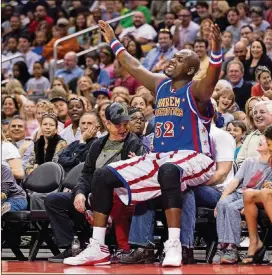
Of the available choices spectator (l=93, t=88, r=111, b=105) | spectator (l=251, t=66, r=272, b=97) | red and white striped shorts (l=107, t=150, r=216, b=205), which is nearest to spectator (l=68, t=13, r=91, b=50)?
spectator (l=93, t=88, r=111, b=105)

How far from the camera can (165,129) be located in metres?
8.84

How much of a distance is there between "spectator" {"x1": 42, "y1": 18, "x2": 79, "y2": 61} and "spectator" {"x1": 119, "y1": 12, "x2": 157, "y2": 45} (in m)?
0.95

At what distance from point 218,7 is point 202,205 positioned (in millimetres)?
8774

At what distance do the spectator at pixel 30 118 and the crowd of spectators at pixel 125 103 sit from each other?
0.02 meters

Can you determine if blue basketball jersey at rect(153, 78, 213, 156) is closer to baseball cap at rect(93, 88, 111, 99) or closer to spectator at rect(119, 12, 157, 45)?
baseball cap at rect(93, 88, 111, 99)

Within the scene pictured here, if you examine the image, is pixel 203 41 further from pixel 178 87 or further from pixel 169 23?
pixel 178 87

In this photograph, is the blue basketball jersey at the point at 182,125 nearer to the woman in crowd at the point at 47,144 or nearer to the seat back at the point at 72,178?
the seat back at the point at 72,178

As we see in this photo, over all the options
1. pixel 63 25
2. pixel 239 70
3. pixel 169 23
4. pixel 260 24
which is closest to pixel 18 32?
pixel 63 25

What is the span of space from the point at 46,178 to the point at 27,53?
9.24m

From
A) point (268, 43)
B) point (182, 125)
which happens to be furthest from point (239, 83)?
point (182, 125)

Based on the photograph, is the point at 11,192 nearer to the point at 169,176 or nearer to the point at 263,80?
the point at 169,176

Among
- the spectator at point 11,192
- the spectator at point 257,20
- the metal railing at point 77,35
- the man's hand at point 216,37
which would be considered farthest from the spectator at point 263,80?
the metal railing at point 77,35

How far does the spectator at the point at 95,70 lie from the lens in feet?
54.5

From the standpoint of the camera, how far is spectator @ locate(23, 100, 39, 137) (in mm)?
14828
